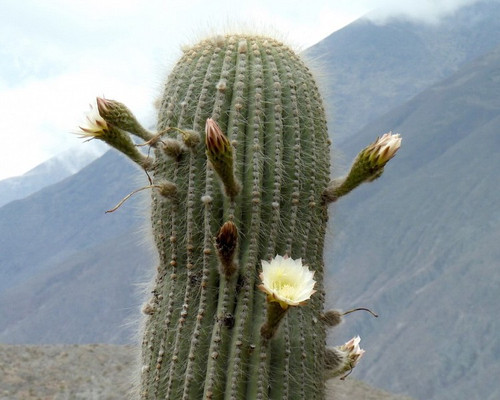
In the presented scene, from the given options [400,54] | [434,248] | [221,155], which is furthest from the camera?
[400,54]

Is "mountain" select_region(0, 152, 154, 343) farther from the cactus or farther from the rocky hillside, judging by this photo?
the cactus

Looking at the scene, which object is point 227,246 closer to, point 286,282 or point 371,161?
point 286,282

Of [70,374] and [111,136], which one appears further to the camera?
[70,374]

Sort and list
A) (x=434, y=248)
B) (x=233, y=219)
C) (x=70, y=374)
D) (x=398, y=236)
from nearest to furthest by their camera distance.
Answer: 1. (x=233, y=219)
2. (x=70, y=374)
3. (x=434, y=248)
4. (x=398, y=236)

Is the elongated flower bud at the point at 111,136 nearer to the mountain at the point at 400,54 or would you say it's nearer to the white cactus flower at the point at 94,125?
the white cactus flower at the point at 94,125

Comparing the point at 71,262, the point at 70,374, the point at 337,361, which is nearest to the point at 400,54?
the point at 71,262

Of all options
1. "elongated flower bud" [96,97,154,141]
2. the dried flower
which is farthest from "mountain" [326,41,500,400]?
"elongated flower bud" [96,97,154,141]

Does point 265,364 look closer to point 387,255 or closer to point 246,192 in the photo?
point 246,192

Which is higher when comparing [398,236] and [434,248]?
[434,248]
